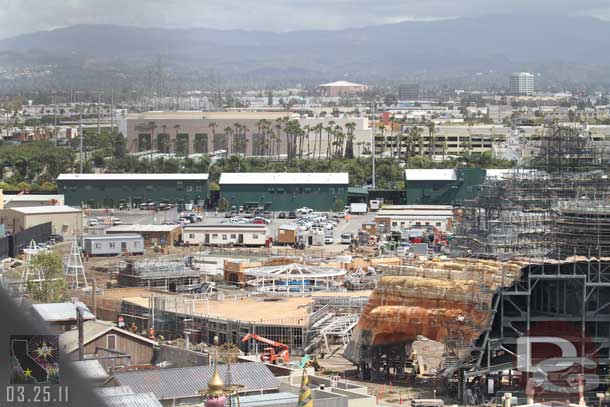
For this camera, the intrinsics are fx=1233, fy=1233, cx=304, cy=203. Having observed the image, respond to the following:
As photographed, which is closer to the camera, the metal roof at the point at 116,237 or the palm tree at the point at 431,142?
the metal roof at the point at 116,237

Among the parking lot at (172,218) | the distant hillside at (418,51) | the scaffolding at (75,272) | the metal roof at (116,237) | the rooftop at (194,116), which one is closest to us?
the scaffolding at (75,272)

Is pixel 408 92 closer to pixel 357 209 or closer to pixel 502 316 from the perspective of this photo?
pixel 357 209

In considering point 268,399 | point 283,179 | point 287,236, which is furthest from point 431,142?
point 268,399

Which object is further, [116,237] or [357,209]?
[357,209]

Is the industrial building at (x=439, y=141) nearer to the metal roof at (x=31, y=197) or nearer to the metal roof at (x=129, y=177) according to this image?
the metal roof at (x=129, y=177)

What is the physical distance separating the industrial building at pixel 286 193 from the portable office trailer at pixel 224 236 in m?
3.64

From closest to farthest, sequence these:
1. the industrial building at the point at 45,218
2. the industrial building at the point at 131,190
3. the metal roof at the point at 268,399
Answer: the metal roof at the point at 268,399 < the industrial building at the point at 45,218 < the industrial building at the point at 131,190

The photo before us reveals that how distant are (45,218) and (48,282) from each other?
664cm

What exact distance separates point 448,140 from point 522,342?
755 inches

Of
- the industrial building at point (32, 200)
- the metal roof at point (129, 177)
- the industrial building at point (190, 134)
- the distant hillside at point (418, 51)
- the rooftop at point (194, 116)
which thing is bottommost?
the industrial building at point (32, 200)

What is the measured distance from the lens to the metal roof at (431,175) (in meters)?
18.8

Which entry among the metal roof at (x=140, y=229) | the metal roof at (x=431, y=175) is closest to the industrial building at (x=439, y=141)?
the metal roof at (x=431, y=175)

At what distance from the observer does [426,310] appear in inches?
295

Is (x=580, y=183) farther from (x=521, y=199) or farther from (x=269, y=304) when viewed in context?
(x=269, y=304)
